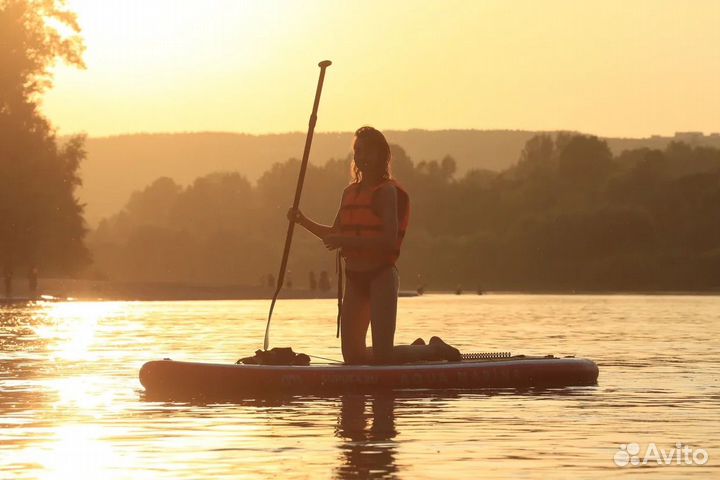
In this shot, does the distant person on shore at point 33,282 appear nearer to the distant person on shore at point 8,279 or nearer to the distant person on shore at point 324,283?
the distant person on shore at point 8,279

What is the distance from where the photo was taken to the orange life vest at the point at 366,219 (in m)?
16.1

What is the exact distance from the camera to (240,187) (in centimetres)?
19412

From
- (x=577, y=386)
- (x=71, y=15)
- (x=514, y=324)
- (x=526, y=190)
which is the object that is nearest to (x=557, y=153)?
(x=526, y=190)

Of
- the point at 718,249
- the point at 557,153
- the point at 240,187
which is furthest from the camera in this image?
the point at 240,187

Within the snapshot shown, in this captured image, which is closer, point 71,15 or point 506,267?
point 71,15

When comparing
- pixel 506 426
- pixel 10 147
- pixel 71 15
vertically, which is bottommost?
pixel 506 426

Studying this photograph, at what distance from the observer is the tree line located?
417 ft

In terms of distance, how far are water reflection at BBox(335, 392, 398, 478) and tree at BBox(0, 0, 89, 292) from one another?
148ft

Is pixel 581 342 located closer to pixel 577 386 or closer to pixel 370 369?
pixel 577 386

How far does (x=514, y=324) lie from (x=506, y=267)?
314 ft

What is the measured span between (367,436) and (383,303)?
358cm

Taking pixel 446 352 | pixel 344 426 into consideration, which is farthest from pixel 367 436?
pixel 446 352

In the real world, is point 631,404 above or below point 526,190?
below

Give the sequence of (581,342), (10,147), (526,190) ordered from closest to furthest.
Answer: (581,342), (10,147), (526,190)
